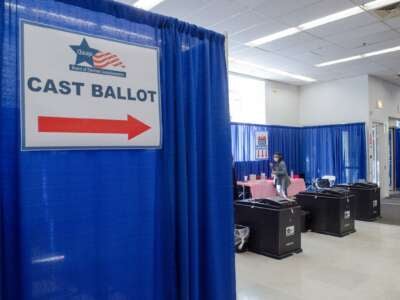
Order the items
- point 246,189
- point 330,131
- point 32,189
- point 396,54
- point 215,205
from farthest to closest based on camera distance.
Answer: point 330,131 → point 246,189 → point 396,54 → point 215,205 → point 32,189

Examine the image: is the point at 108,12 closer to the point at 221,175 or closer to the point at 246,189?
the point at 221,175

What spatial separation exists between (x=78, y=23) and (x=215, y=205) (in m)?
1.30

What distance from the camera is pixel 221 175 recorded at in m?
2.11

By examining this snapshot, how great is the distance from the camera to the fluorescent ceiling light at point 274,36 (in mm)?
5739

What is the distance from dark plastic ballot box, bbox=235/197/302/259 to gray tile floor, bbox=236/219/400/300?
5.3 inches

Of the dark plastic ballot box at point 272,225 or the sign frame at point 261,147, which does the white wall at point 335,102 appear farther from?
the dark plastic ballot box at point 272,225

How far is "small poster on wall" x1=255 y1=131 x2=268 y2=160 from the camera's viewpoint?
887cm

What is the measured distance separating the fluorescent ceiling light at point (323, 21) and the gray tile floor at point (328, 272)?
359 cm

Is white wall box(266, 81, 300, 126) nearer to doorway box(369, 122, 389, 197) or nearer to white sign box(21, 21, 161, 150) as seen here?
doorway box(369, 122, 389, 197)

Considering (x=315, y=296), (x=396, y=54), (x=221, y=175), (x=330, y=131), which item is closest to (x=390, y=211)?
(x=330, y=131)

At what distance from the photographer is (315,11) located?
489cm

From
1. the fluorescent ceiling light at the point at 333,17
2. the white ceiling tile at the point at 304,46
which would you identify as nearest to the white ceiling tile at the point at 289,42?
the white ceiling tile at the point at 304,46

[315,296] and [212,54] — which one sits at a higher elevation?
[212,54]

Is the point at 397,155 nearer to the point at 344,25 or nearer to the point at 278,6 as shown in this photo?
the point at 344,25
